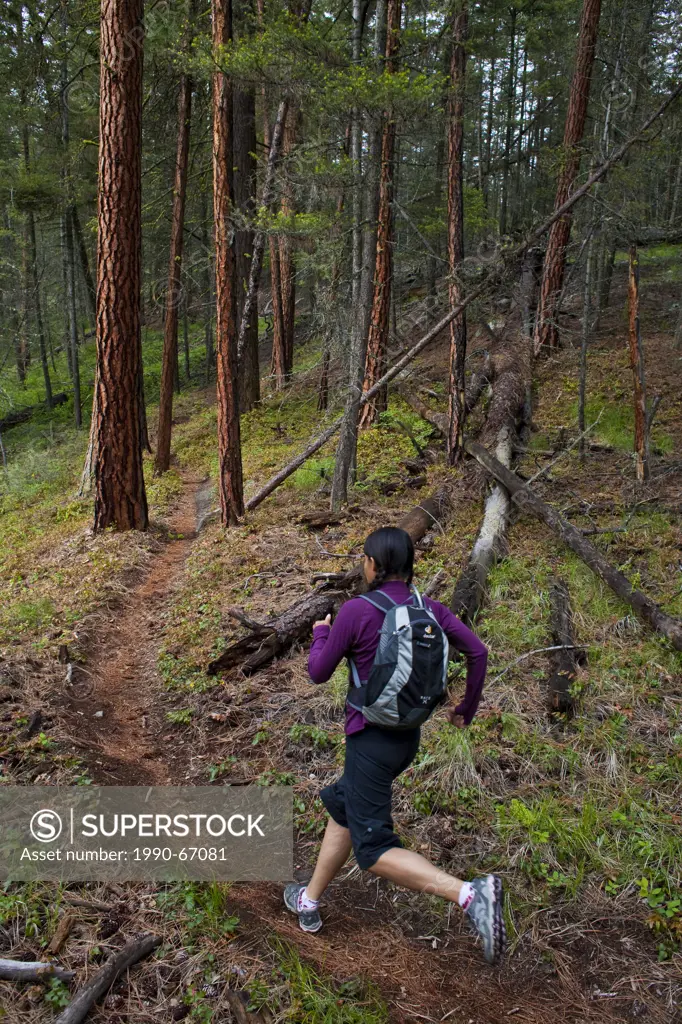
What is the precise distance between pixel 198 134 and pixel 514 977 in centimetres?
1868

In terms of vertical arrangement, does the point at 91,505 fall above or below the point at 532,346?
below

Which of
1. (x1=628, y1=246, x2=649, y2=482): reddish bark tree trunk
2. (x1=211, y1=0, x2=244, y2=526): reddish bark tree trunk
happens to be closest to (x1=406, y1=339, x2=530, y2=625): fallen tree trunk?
(x1=628, y1=246, x2=649, y2=482): reddish bark tree trunk

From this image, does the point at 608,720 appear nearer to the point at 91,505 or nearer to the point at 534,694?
the point at 534,694

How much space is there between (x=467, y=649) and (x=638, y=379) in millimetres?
7139

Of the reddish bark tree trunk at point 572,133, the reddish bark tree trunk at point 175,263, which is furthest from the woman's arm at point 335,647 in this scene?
the reddish bark tree trunk at point 175,263

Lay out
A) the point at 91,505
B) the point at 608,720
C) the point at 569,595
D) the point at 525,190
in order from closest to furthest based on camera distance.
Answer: the point at 608,720 → the point at 569,595 → the point at 91,505 → the point at 525,190

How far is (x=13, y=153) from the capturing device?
80.0 feet

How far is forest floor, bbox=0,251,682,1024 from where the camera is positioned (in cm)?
298

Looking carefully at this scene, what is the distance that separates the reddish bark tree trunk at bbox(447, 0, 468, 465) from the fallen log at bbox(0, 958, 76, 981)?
858 cm

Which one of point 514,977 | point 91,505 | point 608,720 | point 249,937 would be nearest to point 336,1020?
point 249,937

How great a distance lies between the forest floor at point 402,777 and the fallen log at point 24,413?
729 inches

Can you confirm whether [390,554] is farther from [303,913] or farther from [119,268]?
[119,268]

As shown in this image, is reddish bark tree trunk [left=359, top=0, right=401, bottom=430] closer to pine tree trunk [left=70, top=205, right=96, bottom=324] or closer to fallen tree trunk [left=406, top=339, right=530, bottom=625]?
fallen tree trunk [left=406, top=339, right=530, bottom=625]

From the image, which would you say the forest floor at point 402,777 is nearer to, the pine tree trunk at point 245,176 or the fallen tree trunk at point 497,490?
the fallen tree trunk at point 497,490
